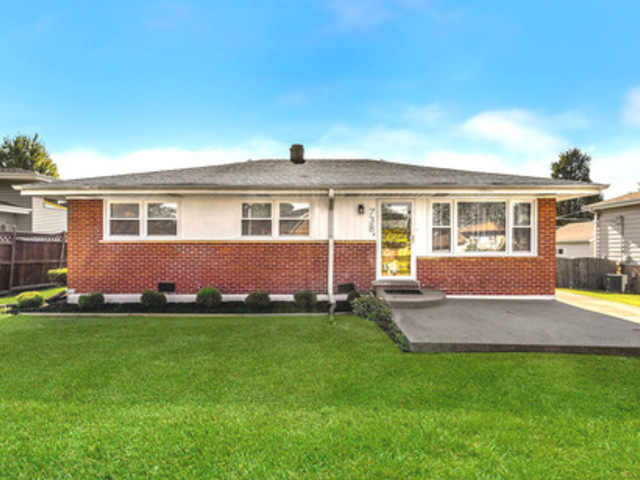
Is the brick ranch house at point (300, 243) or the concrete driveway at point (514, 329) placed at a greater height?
the brick ranch house at point (300, 243)

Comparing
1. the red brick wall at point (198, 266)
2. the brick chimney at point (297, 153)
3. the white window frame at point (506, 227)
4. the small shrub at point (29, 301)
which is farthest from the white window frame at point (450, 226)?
the small shrub at point (29, 301)

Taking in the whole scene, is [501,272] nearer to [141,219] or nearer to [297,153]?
[297,153]

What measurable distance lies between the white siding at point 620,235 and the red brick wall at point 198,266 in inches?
503

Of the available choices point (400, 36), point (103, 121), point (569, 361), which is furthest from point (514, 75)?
point (103, 121)

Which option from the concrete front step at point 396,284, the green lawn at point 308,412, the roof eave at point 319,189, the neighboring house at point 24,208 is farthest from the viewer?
the neighboring house at point 24,208

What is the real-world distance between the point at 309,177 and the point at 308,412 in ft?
22.0

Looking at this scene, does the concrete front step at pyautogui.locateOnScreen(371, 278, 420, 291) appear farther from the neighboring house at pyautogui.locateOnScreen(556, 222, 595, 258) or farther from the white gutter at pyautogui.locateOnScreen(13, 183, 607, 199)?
the neighboring house at pyautogui.locateOnScreen(556, 222, 595, 258)

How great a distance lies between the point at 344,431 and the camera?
2568 mm

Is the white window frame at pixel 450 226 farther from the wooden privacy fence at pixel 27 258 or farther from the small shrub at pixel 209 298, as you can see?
the wooden privacy fence at pixel 27 258

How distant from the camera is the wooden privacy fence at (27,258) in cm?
990

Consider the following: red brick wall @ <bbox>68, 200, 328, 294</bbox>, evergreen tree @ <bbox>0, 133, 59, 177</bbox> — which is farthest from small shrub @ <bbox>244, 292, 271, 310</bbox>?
evergreen tree @ <bbox>0, 133, 59, 177</bbox>

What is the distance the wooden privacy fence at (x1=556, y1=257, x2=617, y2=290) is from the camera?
1259 centimetres

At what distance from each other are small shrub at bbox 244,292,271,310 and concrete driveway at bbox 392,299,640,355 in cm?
298

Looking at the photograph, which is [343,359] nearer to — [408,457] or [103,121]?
[408,457]
